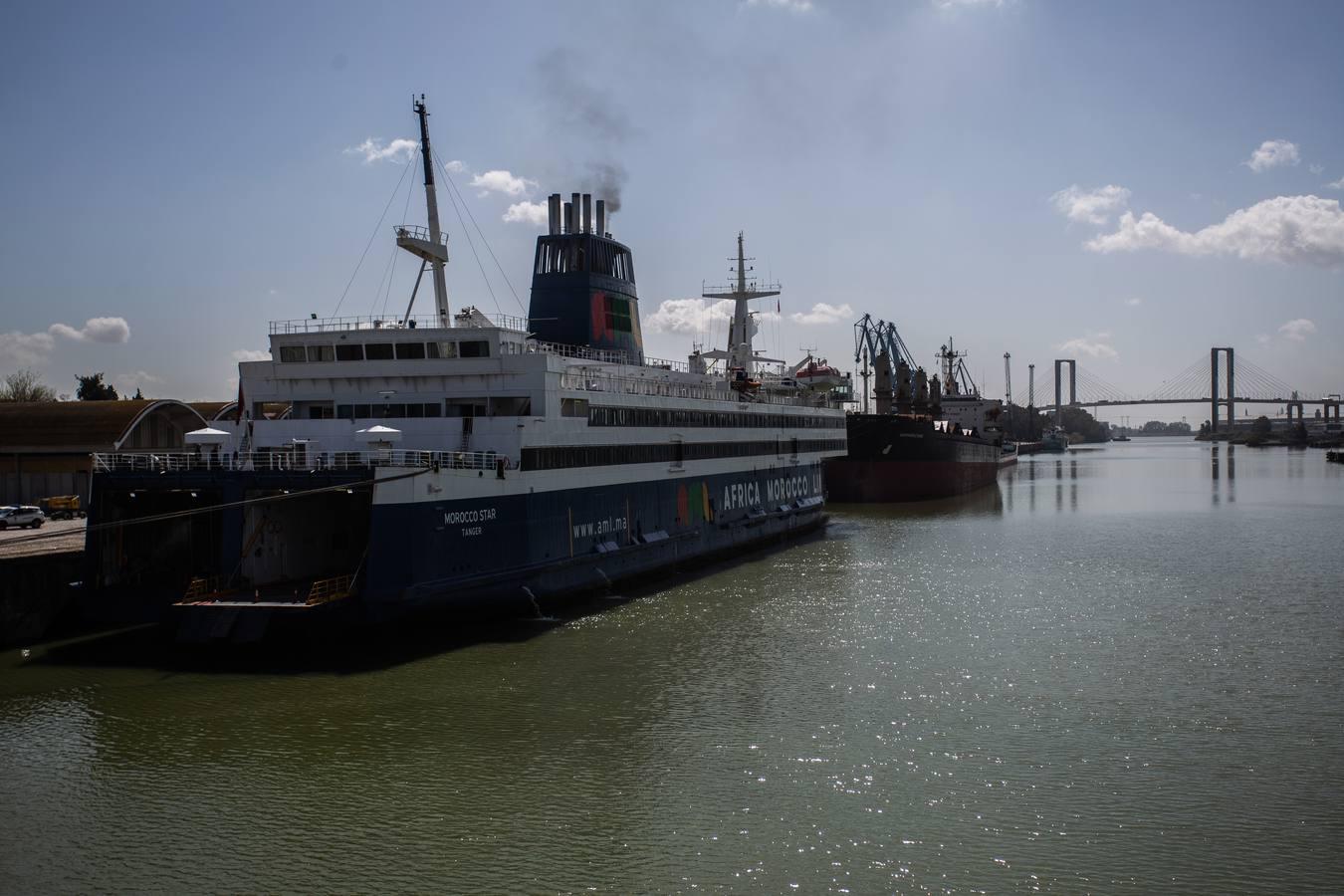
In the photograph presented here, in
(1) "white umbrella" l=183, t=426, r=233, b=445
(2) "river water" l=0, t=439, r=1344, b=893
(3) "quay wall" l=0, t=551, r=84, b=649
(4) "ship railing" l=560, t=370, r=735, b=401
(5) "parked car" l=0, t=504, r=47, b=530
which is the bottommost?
(2) "river water" l=0, t=439, r=1344, b=893

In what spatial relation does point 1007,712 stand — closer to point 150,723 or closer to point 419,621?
point 419,621

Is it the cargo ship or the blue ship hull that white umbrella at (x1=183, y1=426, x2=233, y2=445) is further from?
the cargo ship

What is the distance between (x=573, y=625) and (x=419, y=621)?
4672mm

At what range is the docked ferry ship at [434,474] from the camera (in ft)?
74.6

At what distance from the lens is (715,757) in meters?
17.1

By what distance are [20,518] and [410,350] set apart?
51.4 ft

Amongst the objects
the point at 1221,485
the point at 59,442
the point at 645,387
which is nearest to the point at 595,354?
the point at 645,387

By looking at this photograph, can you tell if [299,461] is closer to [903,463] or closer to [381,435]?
[381,435]

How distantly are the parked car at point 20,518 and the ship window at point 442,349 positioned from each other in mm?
15870

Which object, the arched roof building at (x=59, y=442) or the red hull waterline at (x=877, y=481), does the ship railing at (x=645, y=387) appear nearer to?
the red hull waterline at (x=877, y=481)

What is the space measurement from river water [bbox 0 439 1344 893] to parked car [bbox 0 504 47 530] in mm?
11568

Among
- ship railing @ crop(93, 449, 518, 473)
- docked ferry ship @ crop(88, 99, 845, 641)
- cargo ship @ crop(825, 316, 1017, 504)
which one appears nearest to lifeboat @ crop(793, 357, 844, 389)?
cargo ship @ crop(825, 316, 1017, 504)

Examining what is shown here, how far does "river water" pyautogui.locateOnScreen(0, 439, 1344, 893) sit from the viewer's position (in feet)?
44.0

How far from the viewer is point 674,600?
101ft
